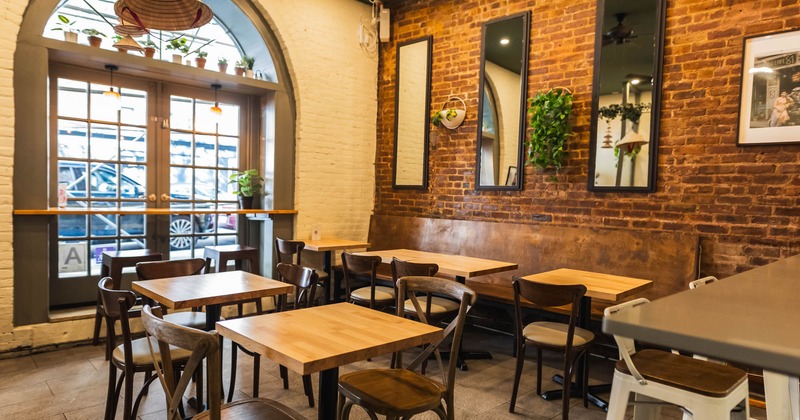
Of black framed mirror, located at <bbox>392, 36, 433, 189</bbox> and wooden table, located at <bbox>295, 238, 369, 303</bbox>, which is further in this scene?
black framed mirror, located at <bbox>392, 36, 433, 189</bbox>

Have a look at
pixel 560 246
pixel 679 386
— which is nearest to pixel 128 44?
pixel 560 246

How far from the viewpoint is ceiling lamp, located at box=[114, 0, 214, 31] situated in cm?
275

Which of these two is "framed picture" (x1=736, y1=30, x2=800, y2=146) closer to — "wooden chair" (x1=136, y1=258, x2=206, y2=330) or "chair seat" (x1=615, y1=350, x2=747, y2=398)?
"chair seat" (x1=615, y1=350, x2=747, y2=398)

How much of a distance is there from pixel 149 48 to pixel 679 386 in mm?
4866

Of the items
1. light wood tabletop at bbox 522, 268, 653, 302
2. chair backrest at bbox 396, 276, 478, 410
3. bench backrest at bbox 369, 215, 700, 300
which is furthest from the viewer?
bench backrest at bbox 369, 215, 700, 300

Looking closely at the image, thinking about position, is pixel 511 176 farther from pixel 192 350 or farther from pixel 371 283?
pixel 192 350

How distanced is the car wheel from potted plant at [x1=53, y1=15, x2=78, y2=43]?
6.28ft

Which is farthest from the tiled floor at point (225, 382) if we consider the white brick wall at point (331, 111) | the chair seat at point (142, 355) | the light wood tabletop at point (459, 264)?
the white brick wall at point (331, 111)

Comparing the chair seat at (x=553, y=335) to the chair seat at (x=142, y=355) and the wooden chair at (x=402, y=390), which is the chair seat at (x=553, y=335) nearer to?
the wooden chair at (x=402, y=390)

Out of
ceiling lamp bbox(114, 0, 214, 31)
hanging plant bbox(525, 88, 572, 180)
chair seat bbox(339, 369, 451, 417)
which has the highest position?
ceiling lamp bbox(114, 0, 214, 31)

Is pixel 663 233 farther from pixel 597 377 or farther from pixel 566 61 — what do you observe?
pixel 566 61

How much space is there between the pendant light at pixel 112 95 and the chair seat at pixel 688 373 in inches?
185

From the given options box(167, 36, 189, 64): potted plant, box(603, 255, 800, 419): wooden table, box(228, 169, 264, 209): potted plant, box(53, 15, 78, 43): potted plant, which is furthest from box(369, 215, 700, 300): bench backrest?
box(53, 15, 78, 43): potted plant

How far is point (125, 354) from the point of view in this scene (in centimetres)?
235
